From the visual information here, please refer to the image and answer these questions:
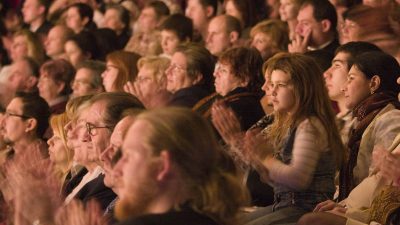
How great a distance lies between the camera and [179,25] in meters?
7.28

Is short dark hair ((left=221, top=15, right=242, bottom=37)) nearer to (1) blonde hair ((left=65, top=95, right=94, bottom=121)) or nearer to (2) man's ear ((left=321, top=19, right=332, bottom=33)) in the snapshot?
(2) man's ear ((left=321, top=19, right=332, bottom=33))

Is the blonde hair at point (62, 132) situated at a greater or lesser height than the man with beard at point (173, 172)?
lesser

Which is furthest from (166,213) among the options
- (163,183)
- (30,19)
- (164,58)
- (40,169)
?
(30,19)

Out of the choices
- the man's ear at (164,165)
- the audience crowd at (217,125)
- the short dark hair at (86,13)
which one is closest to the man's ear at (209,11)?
the audience crowd at (217,125)

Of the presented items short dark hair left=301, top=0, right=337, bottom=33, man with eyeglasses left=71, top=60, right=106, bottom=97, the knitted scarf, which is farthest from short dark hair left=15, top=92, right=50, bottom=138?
the knitted scarf

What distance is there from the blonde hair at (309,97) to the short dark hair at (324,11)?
75.5 inches

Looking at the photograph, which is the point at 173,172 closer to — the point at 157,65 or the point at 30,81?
the point at 157,65

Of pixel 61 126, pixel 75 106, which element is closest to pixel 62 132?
pixel 61 126

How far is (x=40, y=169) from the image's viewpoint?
4066 mm

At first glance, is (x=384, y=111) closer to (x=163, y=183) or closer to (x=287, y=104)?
(x=287, y=104)

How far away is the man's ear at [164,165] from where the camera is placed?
109 inches

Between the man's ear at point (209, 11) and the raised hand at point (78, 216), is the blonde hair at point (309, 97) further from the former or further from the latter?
the man's ear at point (209, 11)

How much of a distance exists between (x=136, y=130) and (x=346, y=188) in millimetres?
1917

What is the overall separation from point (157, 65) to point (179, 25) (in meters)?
1.03
